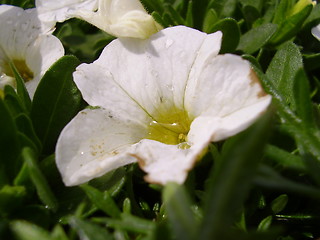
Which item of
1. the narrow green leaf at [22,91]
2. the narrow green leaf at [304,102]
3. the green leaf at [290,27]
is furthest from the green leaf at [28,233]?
the green leaf at [290,27]

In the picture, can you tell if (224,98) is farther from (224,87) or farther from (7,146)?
(7,146)

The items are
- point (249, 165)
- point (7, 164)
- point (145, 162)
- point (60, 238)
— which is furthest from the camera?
point (7, 164)

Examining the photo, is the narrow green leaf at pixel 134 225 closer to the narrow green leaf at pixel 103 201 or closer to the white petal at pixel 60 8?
the narrow green leaf at pixel 103 201

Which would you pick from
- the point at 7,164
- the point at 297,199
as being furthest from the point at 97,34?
the point at 297,199

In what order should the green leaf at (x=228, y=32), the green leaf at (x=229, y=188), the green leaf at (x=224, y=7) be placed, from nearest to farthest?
the green leaf at (x=229, y=188) < the green leaf at (x=228, y=32) < the green leaf at (x=224, y=7)

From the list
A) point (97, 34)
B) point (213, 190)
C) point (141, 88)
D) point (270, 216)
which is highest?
point (213, 190)

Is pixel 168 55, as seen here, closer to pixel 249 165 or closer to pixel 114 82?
pixel 114 82

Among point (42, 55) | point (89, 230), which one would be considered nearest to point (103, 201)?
point (89, 230)
